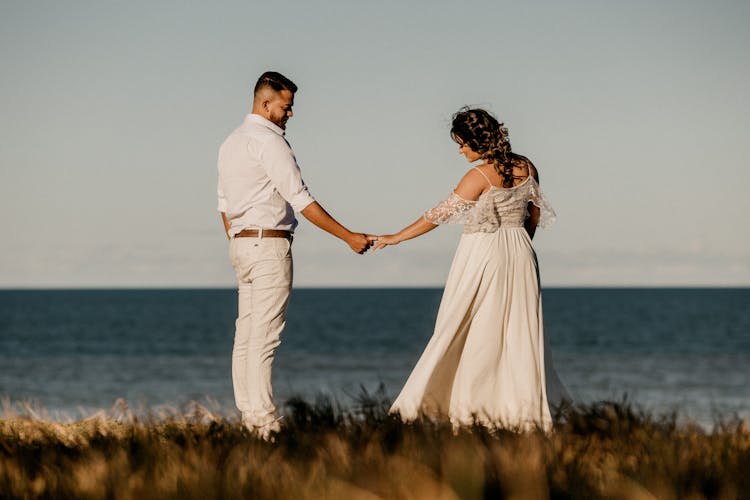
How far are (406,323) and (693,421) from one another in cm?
7805

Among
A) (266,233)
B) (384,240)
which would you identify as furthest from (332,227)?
(384,240)

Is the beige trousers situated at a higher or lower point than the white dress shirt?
lower

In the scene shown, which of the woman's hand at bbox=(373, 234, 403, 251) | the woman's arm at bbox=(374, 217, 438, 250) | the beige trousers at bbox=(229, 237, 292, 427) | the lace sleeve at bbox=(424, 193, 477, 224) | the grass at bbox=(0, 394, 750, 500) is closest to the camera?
the grass at bbox=(0, 394, 750, 500)

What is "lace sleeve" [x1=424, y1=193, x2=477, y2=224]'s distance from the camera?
7453mm

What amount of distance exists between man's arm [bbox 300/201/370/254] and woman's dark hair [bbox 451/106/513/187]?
1.13 m

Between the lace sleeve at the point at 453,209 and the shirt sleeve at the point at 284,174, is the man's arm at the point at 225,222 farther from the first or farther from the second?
the lace sleeve at the point at 453,209

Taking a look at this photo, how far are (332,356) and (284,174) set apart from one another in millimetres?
48536

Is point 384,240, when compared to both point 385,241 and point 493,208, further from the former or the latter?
point 493,208

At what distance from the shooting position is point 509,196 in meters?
7.41

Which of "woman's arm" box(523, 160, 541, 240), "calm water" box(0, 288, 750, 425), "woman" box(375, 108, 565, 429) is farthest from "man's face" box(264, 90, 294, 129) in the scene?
"calm water" box(0, 288, 750, 425)

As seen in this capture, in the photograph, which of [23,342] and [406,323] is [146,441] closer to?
[23,342]

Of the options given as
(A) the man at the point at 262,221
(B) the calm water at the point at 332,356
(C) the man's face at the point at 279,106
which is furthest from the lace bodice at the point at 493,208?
(B) the calm water at the point at 332,356

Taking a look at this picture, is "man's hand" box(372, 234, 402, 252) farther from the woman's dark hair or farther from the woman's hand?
the woman's dark hair

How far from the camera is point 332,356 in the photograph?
5525 centimetres
